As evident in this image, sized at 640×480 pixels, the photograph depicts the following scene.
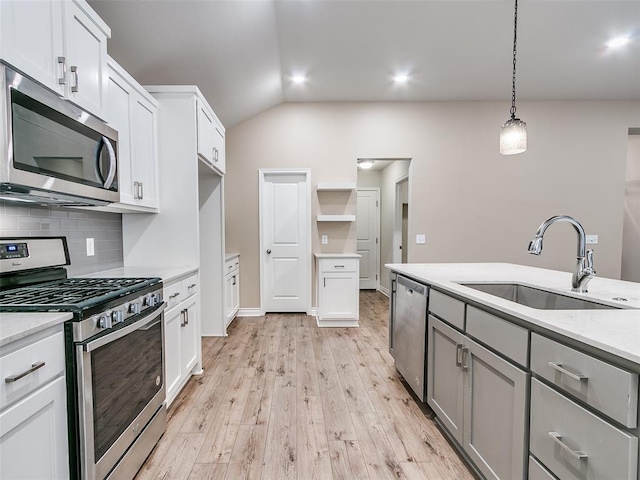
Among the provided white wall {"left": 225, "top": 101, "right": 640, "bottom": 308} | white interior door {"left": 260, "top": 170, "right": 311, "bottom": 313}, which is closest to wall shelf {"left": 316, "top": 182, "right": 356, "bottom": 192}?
white wall {"left": 225, "top": 101, "right": 640, "bottom": 308}

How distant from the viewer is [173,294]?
2039 mm

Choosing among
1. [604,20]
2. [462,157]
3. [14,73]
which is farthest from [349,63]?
[14,73]

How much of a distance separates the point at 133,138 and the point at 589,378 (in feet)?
8.89

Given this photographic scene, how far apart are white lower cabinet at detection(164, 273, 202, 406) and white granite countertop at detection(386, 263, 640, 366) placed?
1710mm

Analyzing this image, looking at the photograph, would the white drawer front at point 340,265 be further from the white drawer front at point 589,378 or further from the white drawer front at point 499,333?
the white drawer front at point 589,378

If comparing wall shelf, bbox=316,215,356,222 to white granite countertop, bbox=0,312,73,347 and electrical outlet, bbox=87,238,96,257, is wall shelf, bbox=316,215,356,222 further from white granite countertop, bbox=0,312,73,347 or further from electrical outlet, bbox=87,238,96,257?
white granite countertop, bbox=0,312,73,347

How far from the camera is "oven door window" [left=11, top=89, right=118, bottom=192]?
112cm

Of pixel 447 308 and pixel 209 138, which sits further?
pixel 209 138

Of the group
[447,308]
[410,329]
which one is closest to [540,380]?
[447,308]

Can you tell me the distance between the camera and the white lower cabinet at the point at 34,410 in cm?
85

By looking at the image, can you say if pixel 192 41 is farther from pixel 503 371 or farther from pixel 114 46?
pixel 503 371

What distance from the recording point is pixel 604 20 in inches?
110

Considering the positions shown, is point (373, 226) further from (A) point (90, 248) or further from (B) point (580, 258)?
(A) point (90, 248)

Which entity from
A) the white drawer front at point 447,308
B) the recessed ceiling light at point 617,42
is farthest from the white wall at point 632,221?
the white drawer front at point 447,308
